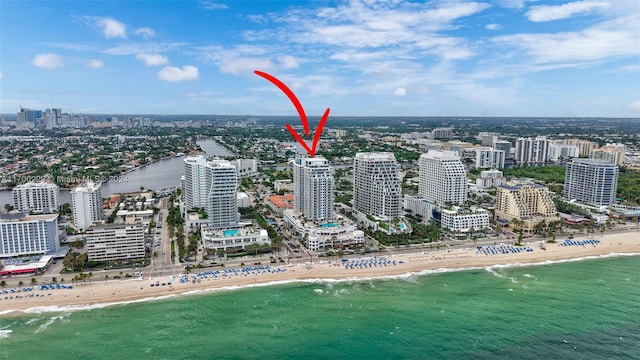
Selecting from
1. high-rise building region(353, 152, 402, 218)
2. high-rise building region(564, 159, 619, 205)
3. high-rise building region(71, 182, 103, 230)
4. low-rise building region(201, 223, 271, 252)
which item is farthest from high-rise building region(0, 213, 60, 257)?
high-rise building region(564, 159, 619, 205)

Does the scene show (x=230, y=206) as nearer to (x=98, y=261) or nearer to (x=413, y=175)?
(x=98, y=261)

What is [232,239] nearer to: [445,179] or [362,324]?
[362,324]

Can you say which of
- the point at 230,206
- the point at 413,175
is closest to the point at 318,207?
the point at 230,206

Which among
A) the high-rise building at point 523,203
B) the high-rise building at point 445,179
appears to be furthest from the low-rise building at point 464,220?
the high-rise building at point 445,179

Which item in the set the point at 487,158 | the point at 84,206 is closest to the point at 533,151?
the point at 487,158

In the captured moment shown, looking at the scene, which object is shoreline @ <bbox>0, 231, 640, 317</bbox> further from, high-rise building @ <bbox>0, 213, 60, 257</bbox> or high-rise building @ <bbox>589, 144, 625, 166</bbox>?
high-rise building @ <bbox>589, 144, 625, 166</bbox>

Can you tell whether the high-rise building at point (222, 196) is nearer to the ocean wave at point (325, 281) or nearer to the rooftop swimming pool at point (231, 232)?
the rooftop swimming pool at point (231, 232)
